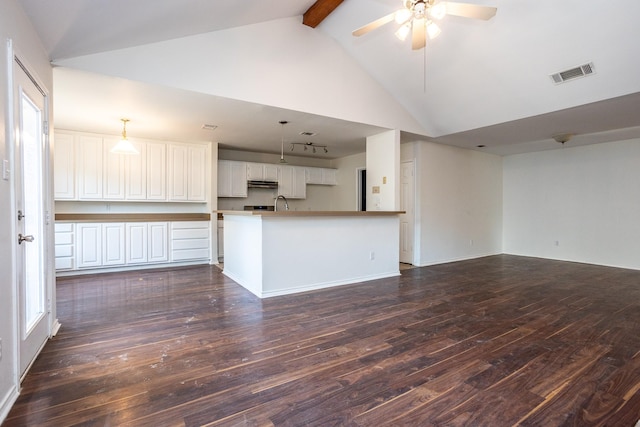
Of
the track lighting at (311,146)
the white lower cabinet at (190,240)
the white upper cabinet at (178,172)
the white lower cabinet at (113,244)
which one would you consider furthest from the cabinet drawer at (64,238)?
the track lighting at (311,146)

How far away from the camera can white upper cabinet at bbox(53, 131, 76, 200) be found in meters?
4.79

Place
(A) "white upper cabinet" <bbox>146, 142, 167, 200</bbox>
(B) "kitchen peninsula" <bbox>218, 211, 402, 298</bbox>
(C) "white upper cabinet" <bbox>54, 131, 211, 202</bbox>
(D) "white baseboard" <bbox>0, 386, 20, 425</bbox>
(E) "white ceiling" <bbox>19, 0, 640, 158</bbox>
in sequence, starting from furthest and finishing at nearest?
(A) "white upper cabinet" <bbox>146, 142, 167, 200</bbox> < (C) "white upper cabinet" <bbox>54, 131, 211, 202</bbox> < (B) "kitchen peninsula" <bbox>218, 211, 402, 298</bbox> < (E) "white ceiling" <bbox>19, 0, 640, 158</bbox> < (D) "white baseboard" <bbox>0, 386, 20, 425</bbox>

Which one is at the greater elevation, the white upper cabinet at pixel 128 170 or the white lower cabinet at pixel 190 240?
the white upper cabinet at pixel 128 170

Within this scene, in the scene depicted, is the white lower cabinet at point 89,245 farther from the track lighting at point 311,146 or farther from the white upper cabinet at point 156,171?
the track lighting at point 311,146

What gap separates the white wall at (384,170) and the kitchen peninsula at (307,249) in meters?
0.35

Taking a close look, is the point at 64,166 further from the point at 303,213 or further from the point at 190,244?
the point at 303,213

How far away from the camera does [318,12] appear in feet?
12.0

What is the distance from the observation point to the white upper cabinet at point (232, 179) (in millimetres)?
6262

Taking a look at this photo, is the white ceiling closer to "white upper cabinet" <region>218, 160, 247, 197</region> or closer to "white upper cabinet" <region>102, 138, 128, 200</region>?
"white upper cabinet" <region>102, 138, 128, 200</region>

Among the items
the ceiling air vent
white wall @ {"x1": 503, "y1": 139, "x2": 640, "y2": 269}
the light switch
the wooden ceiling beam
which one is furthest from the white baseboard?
white wall @ {"x1": 503, "y1": 139, "x2": 640, "y2": 269}

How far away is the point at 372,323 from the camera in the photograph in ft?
9.49

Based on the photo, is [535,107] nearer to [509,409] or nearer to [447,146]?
[447,146]

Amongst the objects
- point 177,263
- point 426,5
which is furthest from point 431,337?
point 177,263

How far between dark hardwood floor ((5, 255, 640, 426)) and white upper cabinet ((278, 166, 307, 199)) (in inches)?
141
